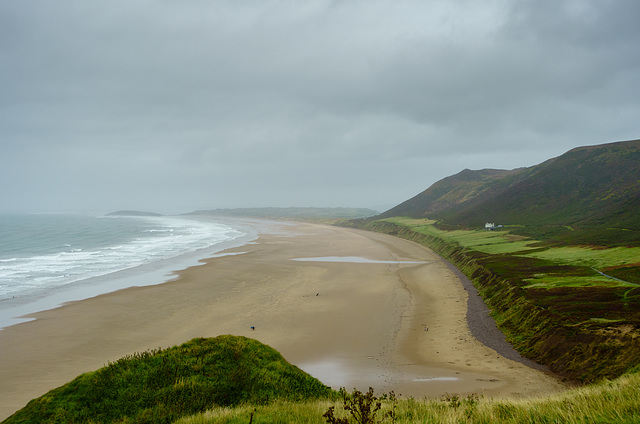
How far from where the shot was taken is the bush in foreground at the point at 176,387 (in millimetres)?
10195

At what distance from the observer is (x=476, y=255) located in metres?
56.0

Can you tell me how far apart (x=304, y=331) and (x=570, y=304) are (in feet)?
65.3

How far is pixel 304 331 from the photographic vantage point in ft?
91.4

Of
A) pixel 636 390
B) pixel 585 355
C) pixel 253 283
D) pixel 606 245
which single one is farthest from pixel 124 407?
pixel 606 245

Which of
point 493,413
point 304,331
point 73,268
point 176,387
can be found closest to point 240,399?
point 176,387

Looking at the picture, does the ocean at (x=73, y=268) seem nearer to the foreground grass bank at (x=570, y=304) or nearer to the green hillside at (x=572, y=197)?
Result: the foreground grass bank at (x=570, y=304)

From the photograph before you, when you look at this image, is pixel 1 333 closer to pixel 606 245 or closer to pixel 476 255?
pixel 476 255

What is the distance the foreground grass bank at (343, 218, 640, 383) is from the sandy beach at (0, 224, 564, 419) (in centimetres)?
243

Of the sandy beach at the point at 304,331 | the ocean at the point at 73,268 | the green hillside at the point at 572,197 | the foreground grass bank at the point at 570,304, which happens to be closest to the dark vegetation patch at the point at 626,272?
the foreground grass bank at the point at 570,304

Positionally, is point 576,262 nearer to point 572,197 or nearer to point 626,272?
point 626,272

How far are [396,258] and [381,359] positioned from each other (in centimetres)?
4679

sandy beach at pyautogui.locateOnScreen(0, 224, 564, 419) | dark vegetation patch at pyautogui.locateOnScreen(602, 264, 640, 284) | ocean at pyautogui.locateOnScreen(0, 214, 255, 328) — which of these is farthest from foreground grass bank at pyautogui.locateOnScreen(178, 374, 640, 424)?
Answer: ocean at pyautogui.locateOnScreen(0, 214, 255, 328)

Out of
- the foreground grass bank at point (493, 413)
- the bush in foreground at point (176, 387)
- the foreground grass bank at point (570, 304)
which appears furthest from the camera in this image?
the foreground grass bank at point (570, 304)

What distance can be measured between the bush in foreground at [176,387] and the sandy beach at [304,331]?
7.37m
